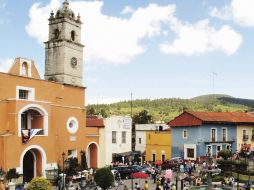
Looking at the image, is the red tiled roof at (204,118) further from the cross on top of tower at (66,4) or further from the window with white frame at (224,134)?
the cross on top of tower at (66,4)

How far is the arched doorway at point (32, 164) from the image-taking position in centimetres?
3938

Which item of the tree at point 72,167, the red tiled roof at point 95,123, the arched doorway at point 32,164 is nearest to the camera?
the arched doorway at point 32,164

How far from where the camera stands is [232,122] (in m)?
51.2

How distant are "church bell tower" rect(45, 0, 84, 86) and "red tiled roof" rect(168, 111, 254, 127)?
12873 mm

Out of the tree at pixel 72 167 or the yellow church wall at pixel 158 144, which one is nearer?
the tree at pixel 72 167

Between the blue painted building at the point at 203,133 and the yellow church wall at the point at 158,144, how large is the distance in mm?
1537

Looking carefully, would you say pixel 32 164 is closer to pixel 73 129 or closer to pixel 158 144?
pixel 73 129

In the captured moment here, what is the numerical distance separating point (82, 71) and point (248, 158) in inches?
822

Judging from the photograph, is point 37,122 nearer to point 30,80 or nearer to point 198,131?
point 30,80

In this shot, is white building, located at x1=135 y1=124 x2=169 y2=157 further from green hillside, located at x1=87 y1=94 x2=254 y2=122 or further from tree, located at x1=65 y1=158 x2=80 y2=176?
green hillside, located at x1=87 y1=94 x2=254 y2=122

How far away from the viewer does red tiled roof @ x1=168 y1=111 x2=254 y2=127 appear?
48.9 metres

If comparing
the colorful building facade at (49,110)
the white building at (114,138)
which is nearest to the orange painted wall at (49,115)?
the colorful building facade at (49,110)

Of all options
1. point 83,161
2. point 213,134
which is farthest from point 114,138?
point 213,134

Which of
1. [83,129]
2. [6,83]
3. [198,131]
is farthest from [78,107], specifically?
[198,131]
